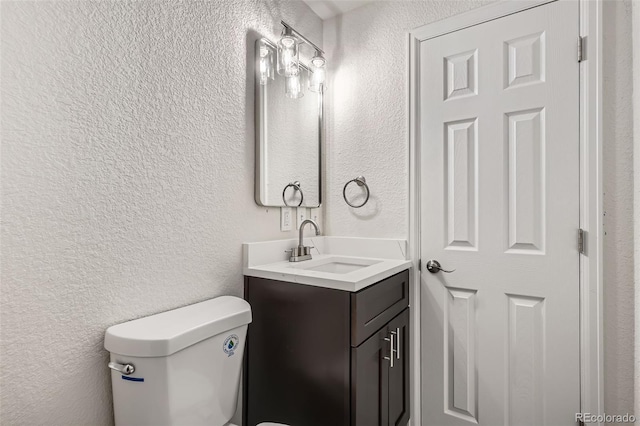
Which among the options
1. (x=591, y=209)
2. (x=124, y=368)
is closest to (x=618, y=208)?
(x=591, y=209)

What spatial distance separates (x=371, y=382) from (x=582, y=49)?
1.53 meters

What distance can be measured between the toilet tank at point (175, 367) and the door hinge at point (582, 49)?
162 cm

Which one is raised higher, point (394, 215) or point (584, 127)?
point (584, 127)

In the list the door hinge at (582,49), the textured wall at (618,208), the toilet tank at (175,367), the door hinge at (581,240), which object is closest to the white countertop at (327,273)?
the toilet tank at (175,367)

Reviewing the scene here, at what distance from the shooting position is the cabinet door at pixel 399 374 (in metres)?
1.47

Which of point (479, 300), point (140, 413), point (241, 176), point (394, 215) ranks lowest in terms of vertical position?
point (140, 413)

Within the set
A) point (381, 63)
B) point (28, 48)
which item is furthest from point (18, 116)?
point (381, 63)

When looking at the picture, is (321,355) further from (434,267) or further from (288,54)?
(288,54)

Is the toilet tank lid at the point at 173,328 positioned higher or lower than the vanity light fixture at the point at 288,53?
lower

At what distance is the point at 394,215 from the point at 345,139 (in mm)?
520

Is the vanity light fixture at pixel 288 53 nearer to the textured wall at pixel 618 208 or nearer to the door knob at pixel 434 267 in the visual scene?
the door knob at pixel 434 267

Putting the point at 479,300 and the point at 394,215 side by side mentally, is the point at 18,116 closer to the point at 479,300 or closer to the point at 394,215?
the point at 394,215

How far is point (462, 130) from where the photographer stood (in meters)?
1.58

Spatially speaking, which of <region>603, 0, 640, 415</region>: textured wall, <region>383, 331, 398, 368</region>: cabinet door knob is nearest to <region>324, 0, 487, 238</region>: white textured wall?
<region>383, 331, 398, 368</region>: cabinet door knob
